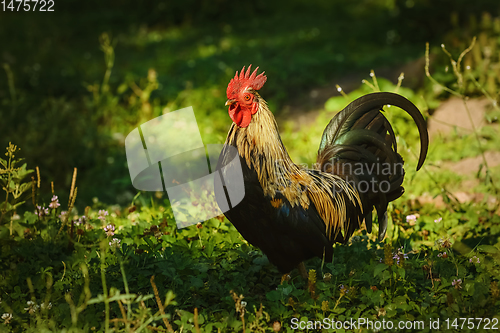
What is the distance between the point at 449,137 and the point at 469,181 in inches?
37.7

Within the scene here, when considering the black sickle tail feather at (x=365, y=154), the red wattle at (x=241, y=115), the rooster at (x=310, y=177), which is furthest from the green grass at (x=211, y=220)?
the red wattle at (x=241, y=115)

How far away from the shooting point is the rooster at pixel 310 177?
2.62 metres

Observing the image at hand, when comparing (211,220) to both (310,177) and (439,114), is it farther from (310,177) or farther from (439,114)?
(439,114)

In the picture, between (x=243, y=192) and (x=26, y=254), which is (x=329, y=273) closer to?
(x=243, y=192)

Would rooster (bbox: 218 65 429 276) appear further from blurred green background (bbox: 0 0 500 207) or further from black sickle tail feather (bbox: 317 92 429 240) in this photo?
blurred green background (bbox: 0 0 500 207)

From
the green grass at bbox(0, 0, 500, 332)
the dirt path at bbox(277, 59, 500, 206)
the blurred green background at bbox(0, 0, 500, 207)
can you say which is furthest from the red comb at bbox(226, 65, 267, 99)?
the blurred green background at bbox(0, 0, 500, 207)

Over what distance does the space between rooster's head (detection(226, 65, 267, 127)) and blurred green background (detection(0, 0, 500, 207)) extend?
2.10 meters

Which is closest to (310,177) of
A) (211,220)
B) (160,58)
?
(211,220)

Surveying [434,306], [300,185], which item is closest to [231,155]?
[300,185]

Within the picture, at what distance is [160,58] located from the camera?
9.34 m

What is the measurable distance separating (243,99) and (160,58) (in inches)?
285

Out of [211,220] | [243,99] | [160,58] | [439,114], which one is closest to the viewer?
[243,99]

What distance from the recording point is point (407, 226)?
3645mm

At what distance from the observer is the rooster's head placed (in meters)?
2.60
